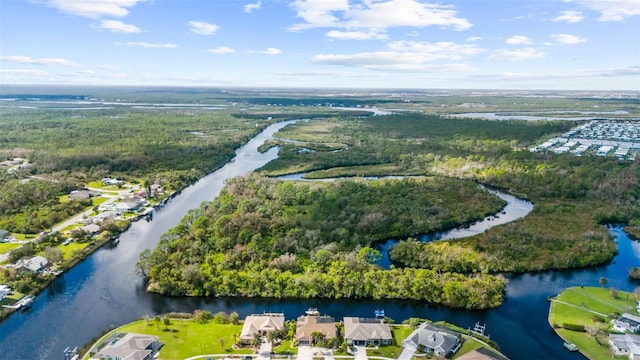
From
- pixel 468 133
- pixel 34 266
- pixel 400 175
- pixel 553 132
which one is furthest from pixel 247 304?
pixel 553 132

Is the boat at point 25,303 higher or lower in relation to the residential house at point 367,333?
lower

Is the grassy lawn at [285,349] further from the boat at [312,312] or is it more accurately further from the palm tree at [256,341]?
the boat at [312,312]

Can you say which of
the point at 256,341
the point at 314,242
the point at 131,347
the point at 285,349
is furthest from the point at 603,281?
the point at 131,347

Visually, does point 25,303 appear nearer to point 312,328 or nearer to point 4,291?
point 4,291

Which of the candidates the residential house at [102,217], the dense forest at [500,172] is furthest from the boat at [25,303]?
the dense forest at [500,172]

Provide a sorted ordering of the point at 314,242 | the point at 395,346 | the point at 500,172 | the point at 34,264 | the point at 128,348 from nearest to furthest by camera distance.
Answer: the point at 128,348 < the point at 395,346 < the point at 34,264 < the point at 314,242 < the point at 500,172

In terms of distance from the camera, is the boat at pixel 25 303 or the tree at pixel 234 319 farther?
the boat at pixel 25 303
